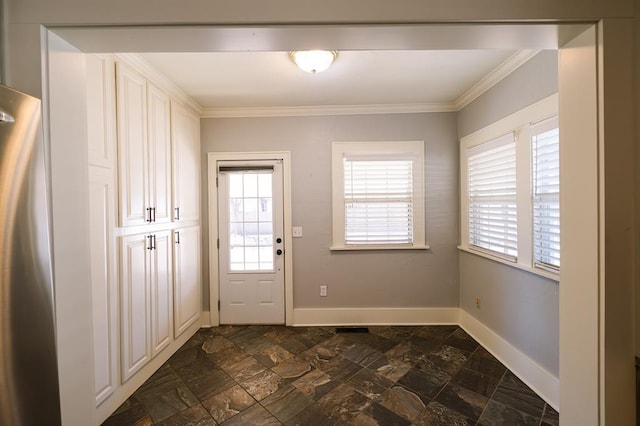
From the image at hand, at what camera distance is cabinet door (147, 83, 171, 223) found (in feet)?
6.86

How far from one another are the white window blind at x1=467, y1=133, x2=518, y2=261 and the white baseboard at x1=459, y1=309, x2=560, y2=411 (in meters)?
0.79

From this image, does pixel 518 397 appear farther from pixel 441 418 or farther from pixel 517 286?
pixel 517 286

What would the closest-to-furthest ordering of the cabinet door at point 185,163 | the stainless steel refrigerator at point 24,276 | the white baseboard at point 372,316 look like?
the stainless steel refrigerator at point 24,276, the cabinet door at point 185,163, the white baseboard at point 372,316

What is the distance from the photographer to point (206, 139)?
9.58 feet

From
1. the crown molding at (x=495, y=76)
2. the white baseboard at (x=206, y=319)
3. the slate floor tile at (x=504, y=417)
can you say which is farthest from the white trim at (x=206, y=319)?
the crown molding at (x=495, y=76)

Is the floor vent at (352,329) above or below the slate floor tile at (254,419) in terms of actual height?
above

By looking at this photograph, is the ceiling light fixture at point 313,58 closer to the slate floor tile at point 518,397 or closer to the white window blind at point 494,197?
the white window blind at point 494,197

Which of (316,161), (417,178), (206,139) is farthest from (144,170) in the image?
(417,178)

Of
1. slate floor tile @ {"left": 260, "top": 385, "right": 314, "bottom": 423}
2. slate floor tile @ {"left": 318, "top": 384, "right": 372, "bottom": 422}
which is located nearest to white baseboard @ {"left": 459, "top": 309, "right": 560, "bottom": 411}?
slate floor tile @ {"left": 318, "top": 384, "right": 372, "bottom": 422}

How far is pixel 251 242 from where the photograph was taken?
2994mm

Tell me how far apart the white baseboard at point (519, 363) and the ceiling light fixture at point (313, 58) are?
2788mm

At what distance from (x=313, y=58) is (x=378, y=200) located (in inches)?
66.1

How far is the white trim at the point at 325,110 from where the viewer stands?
2834mm

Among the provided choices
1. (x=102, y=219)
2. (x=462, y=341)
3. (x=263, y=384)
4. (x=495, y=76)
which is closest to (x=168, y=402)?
(x=263, y=384)
